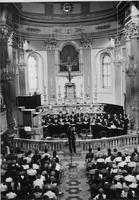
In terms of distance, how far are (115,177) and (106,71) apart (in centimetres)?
1931

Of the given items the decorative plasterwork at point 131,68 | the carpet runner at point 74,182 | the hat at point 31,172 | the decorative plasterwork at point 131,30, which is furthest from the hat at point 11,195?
the decorative plasterwork at point 131,30

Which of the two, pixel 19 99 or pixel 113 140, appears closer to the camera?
pixel 113 140

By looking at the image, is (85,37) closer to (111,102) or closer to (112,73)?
(112,73)

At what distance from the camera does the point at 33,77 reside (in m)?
30.0

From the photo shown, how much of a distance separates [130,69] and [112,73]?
22.9 feet

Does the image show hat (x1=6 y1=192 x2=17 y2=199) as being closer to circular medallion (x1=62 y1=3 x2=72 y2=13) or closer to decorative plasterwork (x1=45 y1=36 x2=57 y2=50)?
decorative plasterwork (x1=45 y1=36 x2=57 y2=50)

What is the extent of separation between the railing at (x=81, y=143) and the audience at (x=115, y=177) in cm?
296

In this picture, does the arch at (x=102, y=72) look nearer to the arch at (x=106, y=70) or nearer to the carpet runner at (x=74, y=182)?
the arch at (x=106, y=70)

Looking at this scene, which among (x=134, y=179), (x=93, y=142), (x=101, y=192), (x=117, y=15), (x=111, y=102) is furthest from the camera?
(x=111, y=102)

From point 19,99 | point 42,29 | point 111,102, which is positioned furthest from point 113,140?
point 42,29

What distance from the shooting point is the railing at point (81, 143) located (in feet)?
54.1

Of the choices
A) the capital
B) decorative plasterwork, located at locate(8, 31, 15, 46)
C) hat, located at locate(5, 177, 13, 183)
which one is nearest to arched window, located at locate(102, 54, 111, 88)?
the capital

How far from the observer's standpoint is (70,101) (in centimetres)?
2836

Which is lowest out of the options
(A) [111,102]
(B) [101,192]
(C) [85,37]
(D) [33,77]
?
(B) [101,192]
